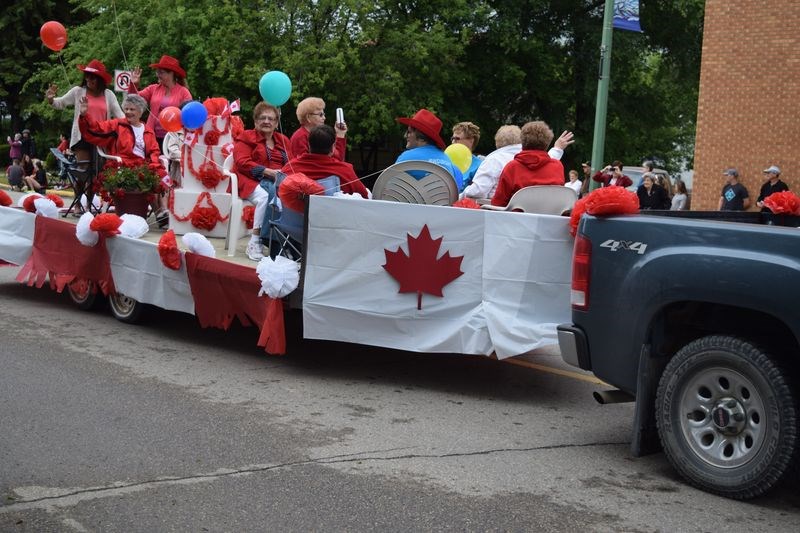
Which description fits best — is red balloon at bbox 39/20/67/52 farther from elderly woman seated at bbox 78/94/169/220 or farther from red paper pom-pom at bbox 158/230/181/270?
red paper pom-pom at bbox 158/230/181/270

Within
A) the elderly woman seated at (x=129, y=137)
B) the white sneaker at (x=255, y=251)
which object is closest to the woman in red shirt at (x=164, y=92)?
the elderly woman seated at (x=129, y=137)

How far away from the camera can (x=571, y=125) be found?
3512cm

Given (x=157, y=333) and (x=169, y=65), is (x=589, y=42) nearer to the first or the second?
(x=169, y=65)

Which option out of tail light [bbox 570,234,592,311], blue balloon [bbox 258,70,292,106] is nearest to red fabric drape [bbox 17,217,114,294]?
blue balloon [bbox 258,70,292,106]

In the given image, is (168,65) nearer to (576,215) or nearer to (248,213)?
(248,213)

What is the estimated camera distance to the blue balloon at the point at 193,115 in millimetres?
10062

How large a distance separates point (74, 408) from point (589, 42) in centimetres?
2873

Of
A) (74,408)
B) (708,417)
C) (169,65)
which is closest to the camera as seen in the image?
(708,417)

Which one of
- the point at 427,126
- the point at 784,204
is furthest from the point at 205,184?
the point at 784,204

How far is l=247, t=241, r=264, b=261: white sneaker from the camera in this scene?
845cm

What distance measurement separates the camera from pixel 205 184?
1041 centimetres

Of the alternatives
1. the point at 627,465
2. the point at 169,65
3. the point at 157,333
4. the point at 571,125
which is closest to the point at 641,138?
the point at 571,125

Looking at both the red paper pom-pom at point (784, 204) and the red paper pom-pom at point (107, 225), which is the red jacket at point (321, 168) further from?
the red paper pom-pom at point (784, 204)

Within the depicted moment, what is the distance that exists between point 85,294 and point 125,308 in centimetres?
63
